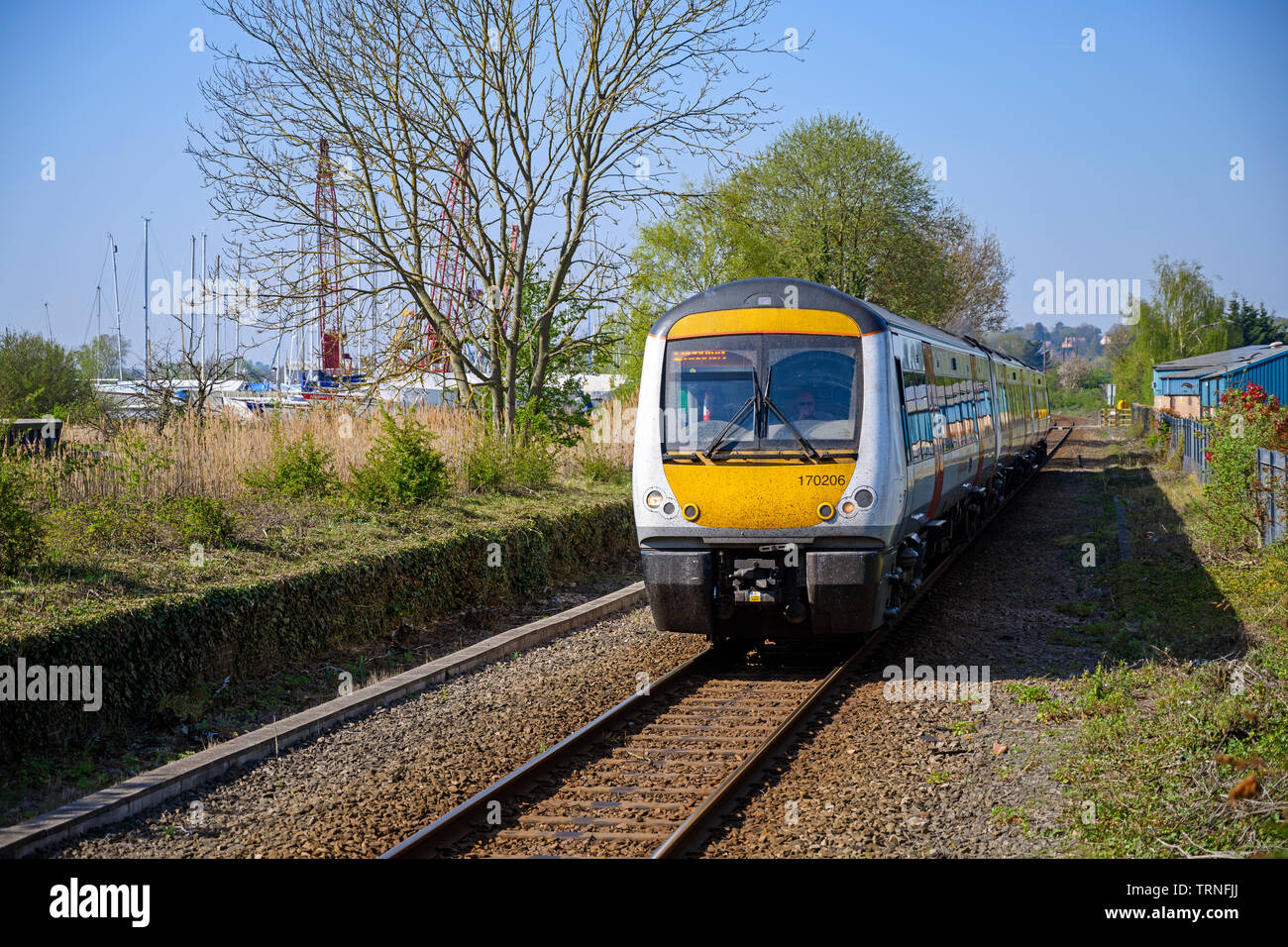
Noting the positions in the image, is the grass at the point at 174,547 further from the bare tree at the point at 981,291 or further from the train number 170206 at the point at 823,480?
the bare tree at the point at 981,291

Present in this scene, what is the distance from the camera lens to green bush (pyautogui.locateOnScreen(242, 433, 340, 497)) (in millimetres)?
12055

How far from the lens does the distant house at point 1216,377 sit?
2655cm

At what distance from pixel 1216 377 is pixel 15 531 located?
2917 centimetres

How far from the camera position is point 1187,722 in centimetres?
674

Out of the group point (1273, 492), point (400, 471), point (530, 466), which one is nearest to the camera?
point (400, 471)

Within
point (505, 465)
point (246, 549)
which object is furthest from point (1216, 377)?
point (246, 549)

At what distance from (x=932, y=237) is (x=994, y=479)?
20425mm

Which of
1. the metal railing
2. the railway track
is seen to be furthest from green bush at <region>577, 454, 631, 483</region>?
the metal railing

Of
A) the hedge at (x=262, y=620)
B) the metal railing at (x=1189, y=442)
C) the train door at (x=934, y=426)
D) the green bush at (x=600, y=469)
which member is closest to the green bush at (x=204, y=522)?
the hedge at (x=262, y=620)

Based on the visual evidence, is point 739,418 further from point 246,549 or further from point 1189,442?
point 1189,442

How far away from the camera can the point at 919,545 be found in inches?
412
